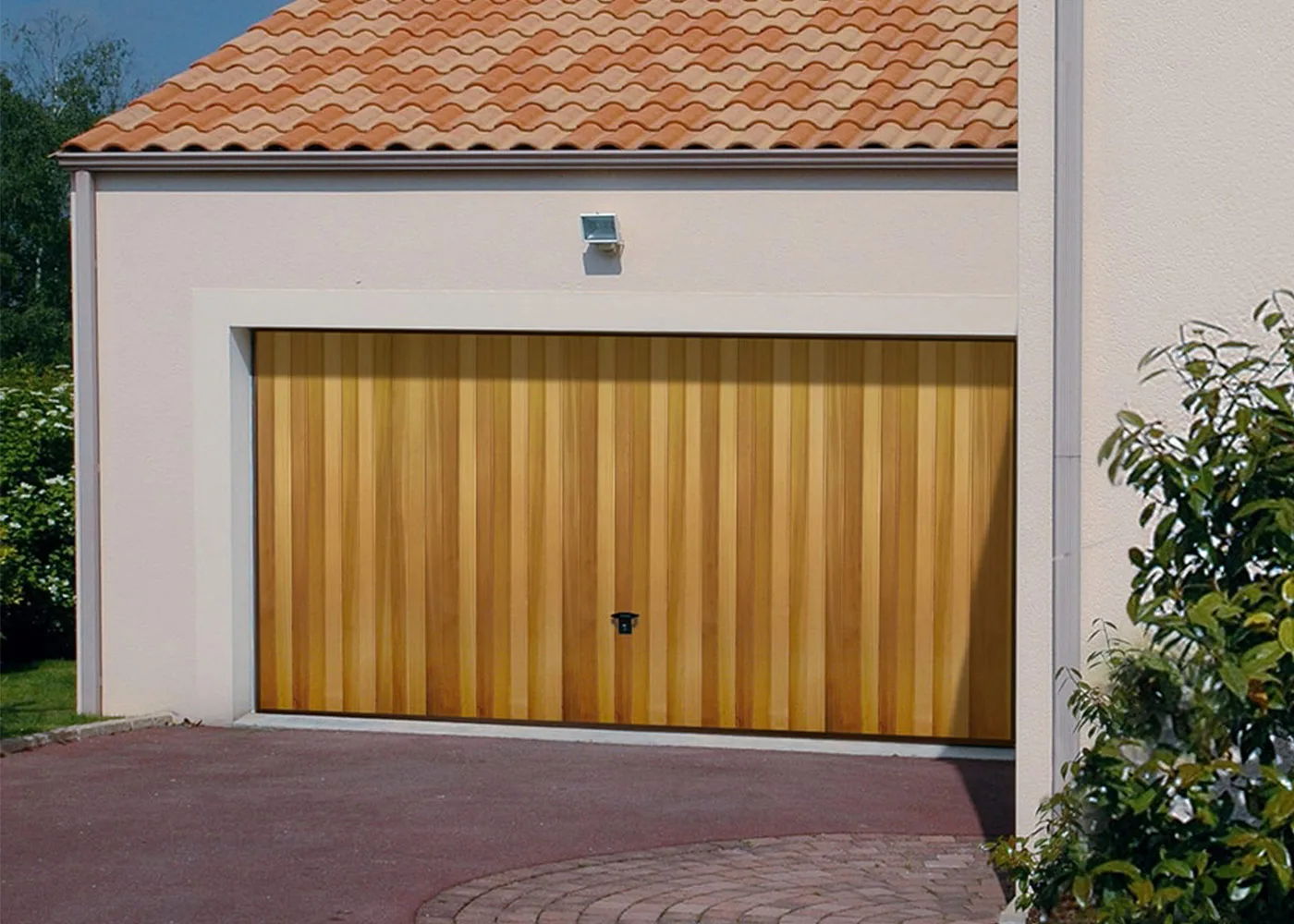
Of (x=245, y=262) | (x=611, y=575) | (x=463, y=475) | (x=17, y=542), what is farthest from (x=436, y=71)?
(x=17, y=542)

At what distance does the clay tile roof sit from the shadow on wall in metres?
0.59

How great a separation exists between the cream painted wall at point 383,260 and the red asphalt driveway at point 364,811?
966 mm

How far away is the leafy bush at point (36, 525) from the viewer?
1398 centimetres

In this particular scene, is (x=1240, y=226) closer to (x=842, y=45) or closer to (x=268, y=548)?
(x=842, y=45)

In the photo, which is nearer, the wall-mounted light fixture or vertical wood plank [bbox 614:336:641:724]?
the wall-mounted light fixture

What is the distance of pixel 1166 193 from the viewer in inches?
253

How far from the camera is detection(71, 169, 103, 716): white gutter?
11.3 meters

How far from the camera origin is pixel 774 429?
10.8 meters

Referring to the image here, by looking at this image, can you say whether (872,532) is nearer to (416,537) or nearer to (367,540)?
(416,537)

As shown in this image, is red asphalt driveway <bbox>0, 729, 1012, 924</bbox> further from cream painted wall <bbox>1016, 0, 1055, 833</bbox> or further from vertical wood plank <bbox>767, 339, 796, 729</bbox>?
cream painted wall <bbox>1016, 0, 1055, 833</bbox>

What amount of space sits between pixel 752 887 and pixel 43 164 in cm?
3066

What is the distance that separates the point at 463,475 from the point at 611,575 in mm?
1026

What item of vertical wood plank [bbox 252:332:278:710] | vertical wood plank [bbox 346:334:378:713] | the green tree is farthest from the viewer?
the green tree

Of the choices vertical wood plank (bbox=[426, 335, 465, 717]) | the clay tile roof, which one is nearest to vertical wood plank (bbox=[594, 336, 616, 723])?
vertical wood plank (bbox=[426, 335, 465, 717])
